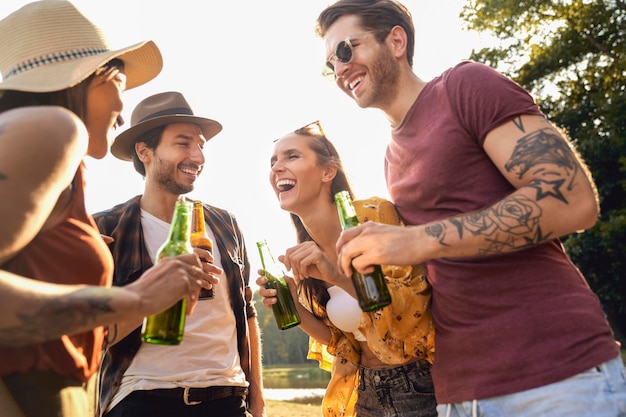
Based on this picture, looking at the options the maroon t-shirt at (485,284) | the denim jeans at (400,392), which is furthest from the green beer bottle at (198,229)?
the maroon t-shirt at (485,284)

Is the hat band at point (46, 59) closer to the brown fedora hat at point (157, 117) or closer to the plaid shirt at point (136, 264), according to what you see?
the plaid shirt at point (136, 264)

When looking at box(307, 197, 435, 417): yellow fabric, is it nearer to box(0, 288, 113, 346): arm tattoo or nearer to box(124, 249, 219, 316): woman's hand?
box(124, 249, 219, 316): woman's hand

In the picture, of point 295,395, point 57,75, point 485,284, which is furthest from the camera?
point 295,395

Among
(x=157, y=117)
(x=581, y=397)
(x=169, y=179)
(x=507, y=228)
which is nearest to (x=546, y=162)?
(x=507, y=228)

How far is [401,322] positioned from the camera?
2652 mm

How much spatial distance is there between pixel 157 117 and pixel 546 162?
3617mm

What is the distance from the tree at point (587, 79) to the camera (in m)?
17.4

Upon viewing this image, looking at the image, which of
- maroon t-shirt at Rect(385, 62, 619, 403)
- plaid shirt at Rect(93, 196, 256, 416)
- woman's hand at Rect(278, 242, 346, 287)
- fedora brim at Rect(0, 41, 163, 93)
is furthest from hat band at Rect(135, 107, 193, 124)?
maroon t-shirt at Rect(385, 62, 619, 403)

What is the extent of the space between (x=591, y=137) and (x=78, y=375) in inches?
782

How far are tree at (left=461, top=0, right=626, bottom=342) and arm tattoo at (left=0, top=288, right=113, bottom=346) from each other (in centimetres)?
1812

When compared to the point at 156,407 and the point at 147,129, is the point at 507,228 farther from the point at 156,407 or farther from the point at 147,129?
the point at 147,129

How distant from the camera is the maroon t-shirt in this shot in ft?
7.07

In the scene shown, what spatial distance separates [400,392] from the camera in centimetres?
336

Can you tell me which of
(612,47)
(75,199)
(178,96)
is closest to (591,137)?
(612,47)
